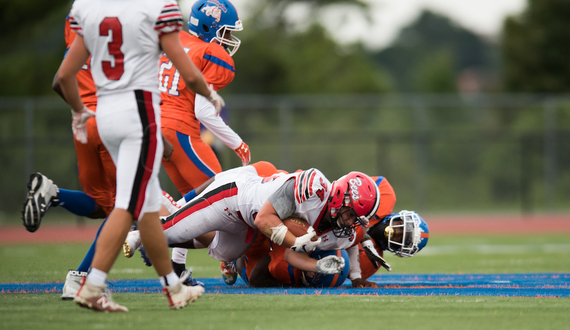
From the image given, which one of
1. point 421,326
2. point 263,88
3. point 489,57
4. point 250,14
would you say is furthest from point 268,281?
point 489,57

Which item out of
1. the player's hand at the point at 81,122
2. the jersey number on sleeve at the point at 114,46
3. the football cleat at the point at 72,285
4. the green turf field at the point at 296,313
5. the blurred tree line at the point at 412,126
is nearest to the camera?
the green turf field at the point at 296,313

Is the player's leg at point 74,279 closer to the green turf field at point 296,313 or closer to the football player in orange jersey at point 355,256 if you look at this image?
the green turf field at point 296,313

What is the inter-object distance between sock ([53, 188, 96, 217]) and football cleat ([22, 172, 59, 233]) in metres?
0.07

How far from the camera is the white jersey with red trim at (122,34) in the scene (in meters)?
3.58

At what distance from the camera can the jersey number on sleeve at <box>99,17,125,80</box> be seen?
3578 mm

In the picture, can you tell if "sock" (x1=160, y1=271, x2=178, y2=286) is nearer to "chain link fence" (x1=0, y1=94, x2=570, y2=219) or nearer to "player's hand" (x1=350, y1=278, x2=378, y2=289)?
"player's hand" (x1=350, y1=278, x2=378, y2=289)

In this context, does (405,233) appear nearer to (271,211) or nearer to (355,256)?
(355,256)

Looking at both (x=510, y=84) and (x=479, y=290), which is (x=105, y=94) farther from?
(x=510, y=84)

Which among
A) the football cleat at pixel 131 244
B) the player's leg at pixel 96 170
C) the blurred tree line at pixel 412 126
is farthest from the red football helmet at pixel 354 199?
the blurred tree line at pixel 412 126

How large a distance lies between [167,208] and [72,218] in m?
9.58

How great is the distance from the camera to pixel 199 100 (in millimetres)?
5250

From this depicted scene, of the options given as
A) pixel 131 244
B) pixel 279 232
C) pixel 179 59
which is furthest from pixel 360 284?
pixel 179 59

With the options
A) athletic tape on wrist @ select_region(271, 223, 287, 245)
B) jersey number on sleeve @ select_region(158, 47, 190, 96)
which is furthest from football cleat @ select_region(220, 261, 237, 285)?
jersey number on sleeve @ select_region(158, 47, 190, 96)

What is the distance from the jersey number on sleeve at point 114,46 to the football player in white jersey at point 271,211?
1346 mm
